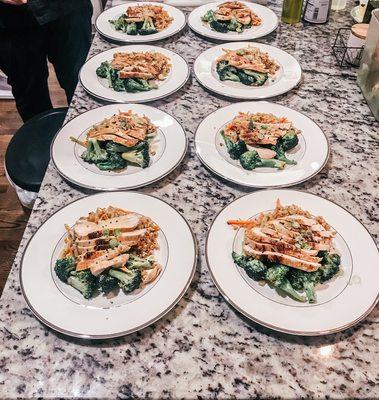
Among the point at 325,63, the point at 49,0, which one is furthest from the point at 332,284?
the point at 49,0

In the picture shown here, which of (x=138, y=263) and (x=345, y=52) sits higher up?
(x=345, y=52)

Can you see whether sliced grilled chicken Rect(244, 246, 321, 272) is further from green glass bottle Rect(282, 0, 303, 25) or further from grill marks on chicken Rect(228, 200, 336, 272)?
green glass bottle Rect(282, 0, 303, 25)

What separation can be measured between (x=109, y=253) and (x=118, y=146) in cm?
50

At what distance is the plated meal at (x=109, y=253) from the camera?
1114 millimetres

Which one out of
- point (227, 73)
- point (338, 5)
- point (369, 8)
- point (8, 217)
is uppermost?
point (369, 8)

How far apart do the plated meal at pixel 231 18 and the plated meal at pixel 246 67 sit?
13.2 inches

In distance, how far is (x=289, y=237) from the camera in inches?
46.1

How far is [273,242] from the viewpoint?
1.15 metres

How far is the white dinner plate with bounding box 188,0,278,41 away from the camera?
223 centimetres

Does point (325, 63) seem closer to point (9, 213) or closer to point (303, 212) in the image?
point (303, 212)

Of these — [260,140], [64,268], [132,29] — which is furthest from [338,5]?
[64,268]

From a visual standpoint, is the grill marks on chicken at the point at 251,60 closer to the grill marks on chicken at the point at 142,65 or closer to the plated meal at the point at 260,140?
the grill marks on chicken at the point at 142,65

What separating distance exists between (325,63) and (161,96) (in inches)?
36.2

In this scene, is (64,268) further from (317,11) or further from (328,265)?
(317,11)
